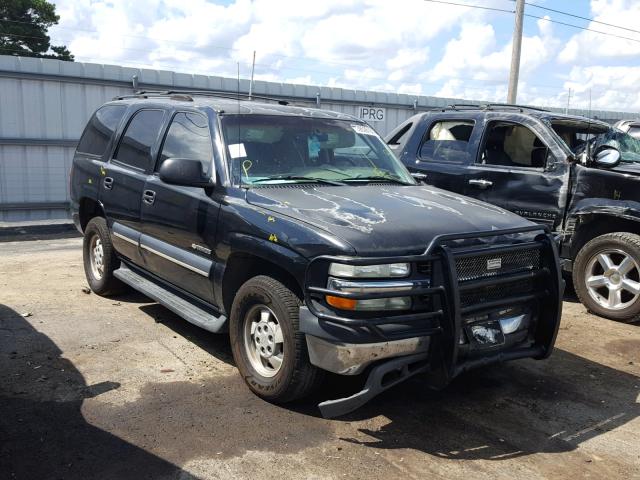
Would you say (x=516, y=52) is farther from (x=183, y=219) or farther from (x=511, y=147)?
(x=183, y=219)

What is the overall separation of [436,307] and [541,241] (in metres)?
1.02

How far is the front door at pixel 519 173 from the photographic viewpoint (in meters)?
6.48

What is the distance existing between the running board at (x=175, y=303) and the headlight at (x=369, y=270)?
1.27m

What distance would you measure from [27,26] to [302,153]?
27507mm

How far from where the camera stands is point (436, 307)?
349cm

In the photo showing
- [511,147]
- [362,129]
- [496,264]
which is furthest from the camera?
[511,147]

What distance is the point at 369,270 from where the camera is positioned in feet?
11.2

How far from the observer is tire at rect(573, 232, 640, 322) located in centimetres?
590

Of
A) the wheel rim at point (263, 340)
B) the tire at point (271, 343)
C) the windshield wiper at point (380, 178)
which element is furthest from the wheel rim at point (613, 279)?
the wheel rim at point (263, 340)

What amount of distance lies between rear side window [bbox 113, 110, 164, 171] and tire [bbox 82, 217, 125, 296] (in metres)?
0.78

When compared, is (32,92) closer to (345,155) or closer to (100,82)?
(100,82)

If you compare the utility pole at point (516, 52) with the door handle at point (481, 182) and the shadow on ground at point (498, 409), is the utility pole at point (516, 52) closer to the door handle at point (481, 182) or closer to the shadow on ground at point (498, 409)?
the door handle at point (481, 182)

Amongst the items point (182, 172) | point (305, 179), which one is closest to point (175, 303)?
point (182, 172)

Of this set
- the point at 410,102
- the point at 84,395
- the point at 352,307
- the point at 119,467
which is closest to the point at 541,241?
the point at 352,307
